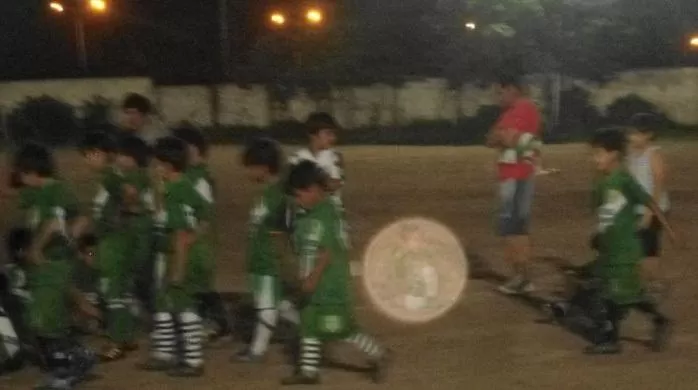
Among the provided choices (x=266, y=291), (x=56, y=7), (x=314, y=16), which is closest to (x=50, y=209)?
(x=266, y=291)

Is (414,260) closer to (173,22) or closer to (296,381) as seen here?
(296,381)

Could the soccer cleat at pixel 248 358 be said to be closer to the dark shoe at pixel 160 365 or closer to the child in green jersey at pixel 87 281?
the dark shoe at pixel 160 365

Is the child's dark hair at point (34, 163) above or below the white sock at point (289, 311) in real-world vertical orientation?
above

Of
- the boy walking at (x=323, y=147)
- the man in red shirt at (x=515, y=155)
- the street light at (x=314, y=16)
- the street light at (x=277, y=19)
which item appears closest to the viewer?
the boy walking at (x=323, y=147)

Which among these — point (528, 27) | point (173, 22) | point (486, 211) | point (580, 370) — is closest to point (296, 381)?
point (580, 370)

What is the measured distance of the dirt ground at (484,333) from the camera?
697 centimetres

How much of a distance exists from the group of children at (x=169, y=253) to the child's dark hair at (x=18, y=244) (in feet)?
0.06

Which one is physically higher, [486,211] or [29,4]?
[29,4]

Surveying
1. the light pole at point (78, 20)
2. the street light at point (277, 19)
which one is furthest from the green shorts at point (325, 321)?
the light pole at point (78, 20)

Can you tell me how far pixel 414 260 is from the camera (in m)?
10.2

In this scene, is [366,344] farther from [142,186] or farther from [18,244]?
[18,244]

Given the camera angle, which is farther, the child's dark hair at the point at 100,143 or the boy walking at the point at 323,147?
the boy walking at the point at 323,147

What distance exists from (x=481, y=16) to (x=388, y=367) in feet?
103

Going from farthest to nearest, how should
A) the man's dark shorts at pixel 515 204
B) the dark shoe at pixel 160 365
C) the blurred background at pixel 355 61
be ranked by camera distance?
the blurred background at pixel 355 61 → the man's dark shorts at pixel 515 204 → the dark shoe at pixel 160 365
